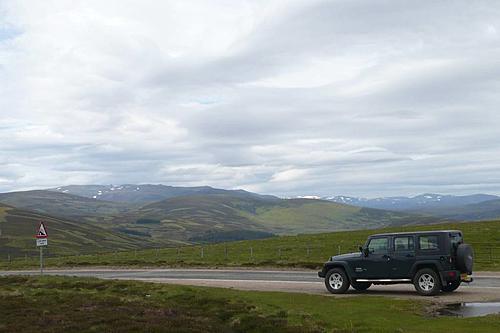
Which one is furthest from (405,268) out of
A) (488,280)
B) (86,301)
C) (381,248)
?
(86,301)

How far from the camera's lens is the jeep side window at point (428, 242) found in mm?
22725

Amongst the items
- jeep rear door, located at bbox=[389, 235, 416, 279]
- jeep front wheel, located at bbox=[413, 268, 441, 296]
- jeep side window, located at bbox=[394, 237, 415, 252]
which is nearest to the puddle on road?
jeep front wheel, located at bbox=[413, 268, 441, 296]

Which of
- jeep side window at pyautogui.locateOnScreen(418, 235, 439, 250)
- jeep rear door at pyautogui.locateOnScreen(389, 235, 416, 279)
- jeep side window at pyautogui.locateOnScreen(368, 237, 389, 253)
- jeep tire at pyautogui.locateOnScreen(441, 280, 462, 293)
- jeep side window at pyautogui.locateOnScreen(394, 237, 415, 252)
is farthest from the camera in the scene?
jeep side window at pyautogui.locateOnScreen(368, 237, 389, 253)

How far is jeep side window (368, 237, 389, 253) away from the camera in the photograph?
23875 millimetres

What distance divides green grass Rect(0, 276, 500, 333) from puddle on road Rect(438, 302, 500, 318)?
693 mm

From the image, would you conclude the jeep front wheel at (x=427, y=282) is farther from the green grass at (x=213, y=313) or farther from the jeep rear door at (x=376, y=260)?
the green grass at (x=213, y=313)

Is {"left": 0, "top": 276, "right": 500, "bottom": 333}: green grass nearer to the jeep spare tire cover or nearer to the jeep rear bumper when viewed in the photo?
the jeep rear bumper

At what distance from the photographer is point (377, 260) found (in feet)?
78.2

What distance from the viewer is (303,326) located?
638 inches

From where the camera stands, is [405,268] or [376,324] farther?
[405,268]

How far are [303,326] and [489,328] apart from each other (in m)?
4.81

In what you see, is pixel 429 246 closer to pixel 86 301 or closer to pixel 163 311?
pixel 163 311

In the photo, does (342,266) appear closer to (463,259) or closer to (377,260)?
(377,260)

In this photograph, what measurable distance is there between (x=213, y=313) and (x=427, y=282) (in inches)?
343
